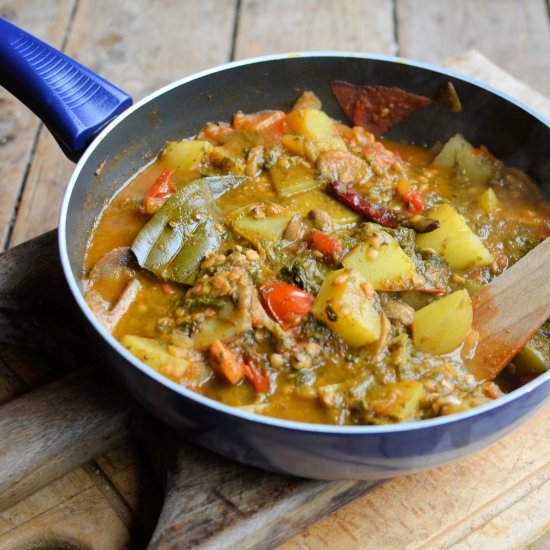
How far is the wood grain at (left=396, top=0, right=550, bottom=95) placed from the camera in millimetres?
5453

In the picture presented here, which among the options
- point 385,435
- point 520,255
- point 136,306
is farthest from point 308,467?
point 520,255

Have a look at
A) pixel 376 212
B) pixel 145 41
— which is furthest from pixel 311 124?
pixel 145 41

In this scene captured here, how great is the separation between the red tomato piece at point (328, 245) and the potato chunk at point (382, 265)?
0.20ft

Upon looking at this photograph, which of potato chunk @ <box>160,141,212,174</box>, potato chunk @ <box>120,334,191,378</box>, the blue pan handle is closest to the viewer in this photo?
potato chunk @ <box>120,334,191,378</box>

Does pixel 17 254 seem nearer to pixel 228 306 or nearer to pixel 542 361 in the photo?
pixel 228 306

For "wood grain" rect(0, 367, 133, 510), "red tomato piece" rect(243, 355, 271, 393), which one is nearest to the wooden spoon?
"red tomato piece" rect(243, 355, 271, 393)

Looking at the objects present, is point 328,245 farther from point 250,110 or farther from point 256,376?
point 250,110

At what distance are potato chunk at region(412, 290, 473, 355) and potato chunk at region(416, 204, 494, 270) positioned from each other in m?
0.33

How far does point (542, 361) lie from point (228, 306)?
3.78 feet

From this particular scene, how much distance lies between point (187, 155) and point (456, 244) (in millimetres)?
1272

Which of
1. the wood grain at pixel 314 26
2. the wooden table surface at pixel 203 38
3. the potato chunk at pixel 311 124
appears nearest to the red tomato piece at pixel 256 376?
the potato chunk at pixel 311 124

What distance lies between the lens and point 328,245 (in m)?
2.96

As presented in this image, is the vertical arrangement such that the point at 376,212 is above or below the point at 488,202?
below

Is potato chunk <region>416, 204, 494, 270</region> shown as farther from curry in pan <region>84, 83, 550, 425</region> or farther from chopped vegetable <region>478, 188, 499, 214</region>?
chopped vegetable <region>478, 188, 499, 214</region>
